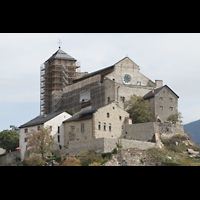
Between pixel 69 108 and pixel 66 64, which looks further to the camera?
pixel 66 64

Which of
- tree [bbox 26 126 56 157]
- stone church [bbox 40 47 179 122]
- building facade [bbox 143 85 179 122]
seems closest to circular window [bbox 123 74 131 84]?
stone church [bbox 40 47 179 122]

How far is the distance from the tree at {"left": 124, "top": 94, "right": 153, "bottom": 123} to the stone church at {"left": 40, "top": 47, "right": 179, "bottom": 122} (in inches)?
68.4

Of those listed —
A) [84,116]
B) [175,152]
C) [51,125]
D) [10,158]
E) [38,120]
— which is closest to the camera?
[175,152]

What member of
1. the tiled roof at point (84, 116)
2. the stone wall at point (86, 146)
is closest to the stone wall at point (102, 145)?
the stone wall at point (86, 146)

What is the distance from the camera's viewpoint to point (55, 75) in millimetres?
87625

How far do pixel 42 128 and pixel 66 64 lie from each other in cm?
3550

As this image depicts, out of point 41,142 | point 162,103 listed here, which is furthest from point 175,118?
point 41,142

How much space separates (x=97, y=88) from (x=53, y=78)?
56.0 ft

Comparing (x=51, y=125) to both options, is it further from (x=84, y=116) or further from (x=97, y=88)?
(x=97, y=88)

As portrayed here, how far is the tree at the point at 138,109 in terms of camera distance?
6406 centimetres
